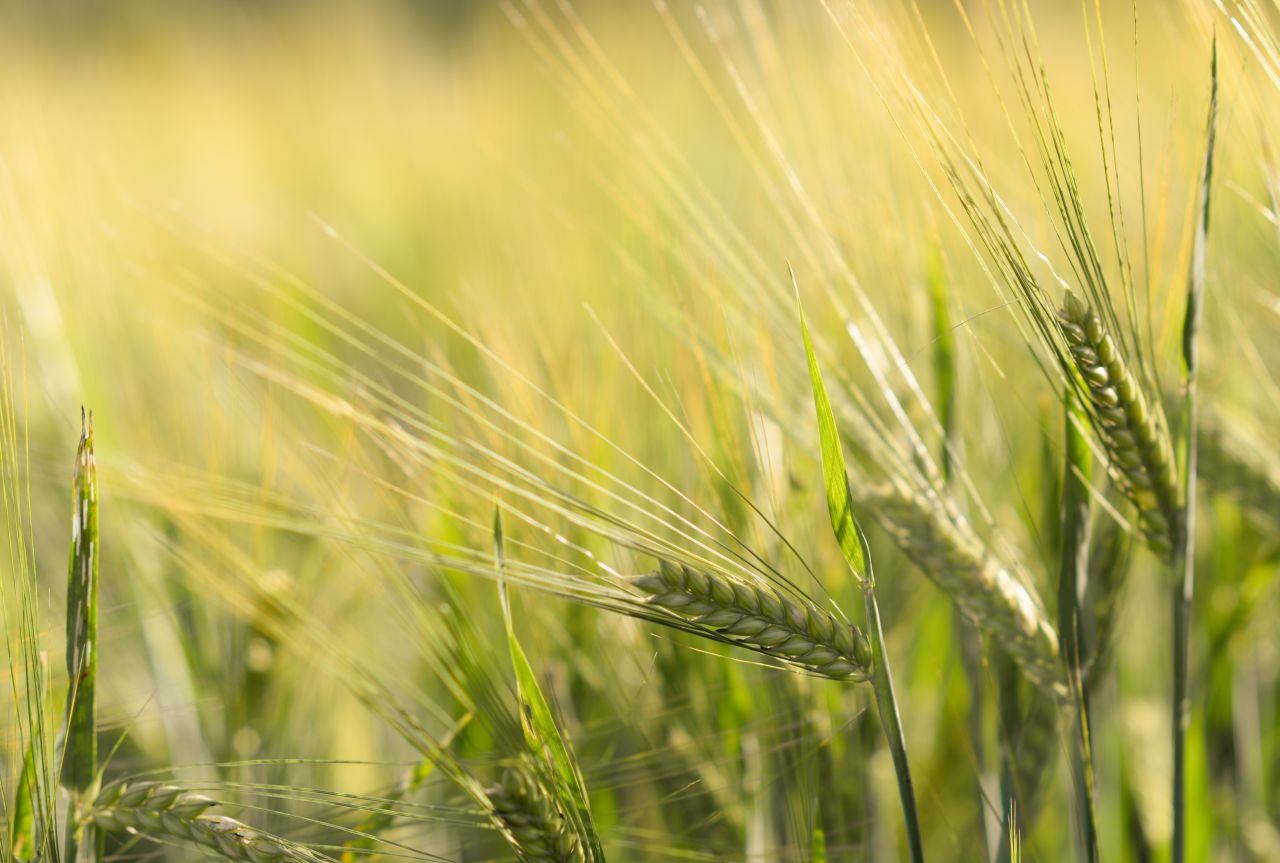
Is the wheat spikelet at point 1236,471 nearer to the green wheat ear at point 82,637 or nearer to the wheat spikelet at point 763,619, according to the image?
the wheat spikelet at point 763,619

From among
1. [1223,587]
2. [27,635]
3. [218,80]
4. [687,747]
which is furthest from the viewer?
[218,80]

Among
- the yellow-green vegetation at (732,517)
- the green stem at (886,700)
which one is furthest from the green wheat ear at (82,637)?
the green stem at (886,700)

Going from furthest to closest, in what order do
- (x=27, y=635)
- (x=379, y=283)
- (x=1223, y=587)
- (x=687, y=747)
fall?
1. (x=379, y=283)
2. (x=1223, y=587)
3. (x=687, y=747)
4. (x=27, y=635)

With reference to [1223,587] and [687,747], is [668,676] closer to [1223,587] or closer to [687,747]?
[687,747]

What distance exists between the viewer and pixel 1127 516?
405 mm

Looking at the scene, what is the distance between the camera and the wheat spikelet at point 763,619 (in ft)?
0.91

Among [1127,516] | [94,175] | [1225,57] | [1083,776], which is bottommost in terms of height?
[1083,776]

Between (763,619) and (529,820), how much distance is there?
101 millimetres

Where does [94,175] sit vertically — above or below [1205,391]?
above

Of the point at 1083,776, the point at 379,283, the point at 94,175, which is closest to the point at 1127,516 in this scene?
the point at 1083,776

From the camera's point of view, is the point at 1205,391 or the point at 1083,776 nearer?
the point at 1083,776

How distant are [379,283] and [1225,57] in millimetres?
1132

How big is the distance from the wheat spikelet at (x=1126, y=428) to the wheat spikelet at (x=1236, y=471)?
0.52 ft

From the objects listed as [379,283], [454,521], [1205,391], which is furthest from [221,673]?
[379,283]
